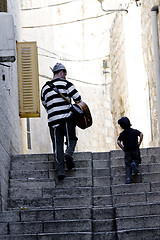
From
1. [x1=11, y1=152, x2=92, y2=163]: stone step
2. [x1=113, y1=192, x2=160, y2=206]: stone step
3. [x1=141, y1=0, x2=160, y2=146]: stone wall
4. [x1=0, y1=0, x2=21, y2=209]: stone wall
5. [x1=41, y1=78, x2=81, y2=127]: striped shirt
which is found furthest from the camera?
[x1=141, y1=0, x2=160, y2=146]: stone wall

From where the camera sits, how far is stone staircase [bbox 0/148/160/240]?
24.8ft

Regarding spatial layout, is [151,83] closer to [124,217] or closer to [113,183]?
[113,183]

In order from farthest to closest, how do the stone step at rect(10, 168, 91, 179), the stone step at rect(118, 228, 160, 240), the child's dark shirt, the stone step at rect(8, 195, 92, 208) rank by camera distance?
the stone step at rect(10, 168, 91, 179)
the child's dark shirt
the stone step at rect(8, 195, 92, 208)
the stone step at rect(118, 228, 160, 240)

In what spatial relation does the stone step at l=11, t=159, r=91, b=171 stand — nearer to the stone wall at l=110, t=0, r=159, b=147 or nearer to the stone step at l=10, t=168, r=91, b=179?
the stone step at l=10, t=168, r=91, b=179

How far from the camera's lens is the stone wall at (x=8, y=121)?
9266mm

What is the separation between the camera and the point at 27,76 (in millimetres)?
12516

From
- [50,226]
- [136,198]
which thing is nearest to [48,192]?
[136,198]

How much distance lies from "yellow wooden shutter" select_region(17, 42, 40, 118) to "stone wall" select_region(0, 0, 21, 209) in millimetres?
146

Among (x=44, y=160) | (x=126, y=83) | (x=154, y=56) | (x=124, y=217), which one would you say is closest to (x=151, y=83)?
(x=154, y=56)

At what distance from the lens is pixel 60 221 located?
7656 mm

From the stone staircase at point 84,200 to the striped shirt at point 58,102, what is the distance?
674 mm

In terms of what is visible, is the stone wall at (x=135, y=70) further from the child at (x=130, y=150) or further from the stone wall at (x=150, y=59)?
the child at (x=130, y=150)

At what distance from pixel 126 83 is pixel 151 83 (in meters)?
2.68

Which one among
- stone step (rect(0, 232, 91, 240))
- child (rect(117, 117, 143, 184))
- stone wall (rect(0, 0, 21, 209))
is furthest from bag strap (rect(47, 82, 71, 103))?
stone step (rect(0, 232, 91, 240))
